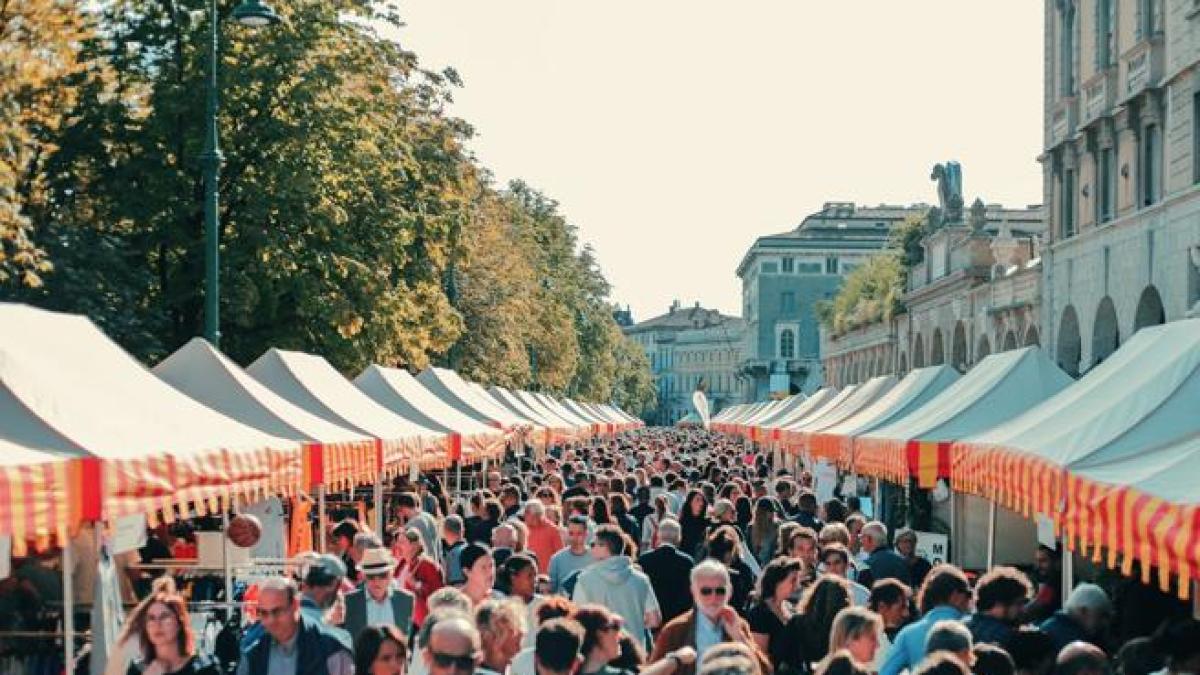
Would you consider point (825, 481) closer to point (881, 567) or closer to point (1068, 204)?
point (881, 567)

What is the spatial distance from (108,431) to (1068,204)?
3650cm

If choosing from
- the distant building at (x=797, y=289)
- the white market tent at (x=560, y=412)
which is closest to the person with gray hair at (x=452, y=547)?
the white market tent at (x=560, y=412)

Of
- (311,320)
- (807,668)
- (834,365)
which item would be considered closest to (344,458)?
(807,668)

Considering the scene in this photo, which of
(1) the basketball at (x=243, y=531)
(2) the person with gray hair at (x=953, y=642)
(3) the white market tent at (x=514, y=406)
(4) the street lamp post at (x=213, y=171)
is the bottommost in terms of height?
(1) the basketball at (x=243, y=531)

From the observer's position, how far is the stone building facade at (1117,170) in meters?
33.1

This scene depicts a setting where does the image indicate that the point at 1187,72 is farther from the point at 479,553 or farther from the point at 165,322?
the point at 479,553

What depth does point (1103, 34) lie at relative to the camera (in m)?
41.1

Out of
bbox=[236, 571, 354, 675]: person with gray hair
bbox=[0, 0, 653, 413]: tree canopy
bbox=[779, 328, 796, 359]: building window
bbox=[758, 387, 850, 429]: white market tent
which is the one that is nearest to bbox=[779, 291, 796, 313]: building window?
bbox=[779, 328, 796, 359]: building window

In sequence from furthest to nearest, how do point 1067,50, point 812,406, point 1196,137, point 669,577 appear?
point 1067,50, point 812,406, point 1196,137, point 669,577

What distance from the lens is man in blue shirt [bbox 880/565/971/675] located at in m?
9.03

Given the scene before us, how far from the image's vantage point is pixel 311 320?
3117 centimetres

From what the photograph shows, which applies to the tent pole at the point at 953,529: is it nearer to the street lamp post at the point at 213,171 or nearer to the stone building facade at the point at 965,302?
the street lamp post at the point at 213,171

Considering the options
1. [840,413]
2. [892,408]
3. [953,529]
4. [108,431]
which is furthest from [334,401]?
[840,413]

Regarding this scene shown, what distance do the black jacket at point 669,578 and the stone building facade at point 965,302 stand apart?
36524mm
